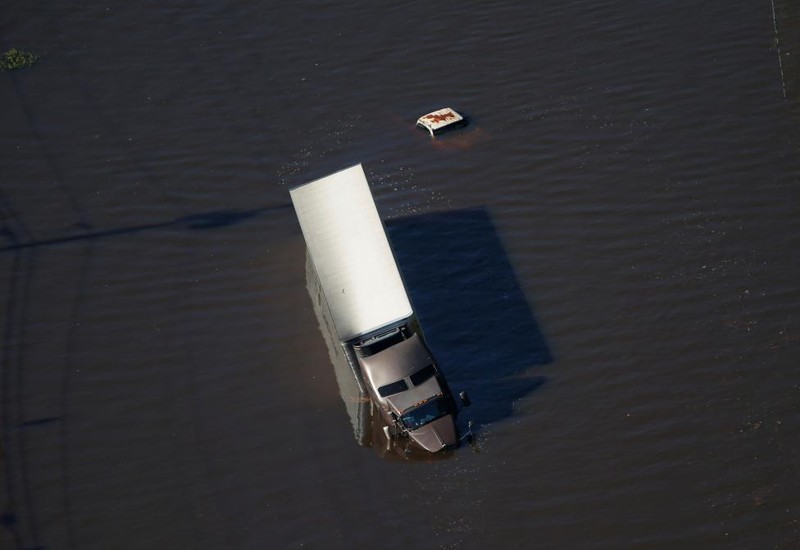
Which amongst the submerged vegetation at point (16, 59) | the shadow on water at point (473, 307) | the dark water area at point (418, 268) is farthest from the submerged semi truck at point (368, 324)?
the submerged vegetation at point (16, 59)

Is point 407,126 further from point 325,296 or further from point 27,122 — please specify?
point 27,122

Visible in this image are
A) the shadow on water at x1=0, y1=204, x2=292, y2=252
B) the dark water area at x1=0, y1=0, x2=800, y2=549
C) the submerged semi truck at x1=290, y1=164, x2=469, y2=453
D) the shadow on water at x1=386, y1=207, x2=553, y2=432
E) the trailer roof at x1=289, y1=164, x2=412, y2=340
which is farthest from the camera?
the shadow on water at x1=0, y1=204, x2=292, y2=252

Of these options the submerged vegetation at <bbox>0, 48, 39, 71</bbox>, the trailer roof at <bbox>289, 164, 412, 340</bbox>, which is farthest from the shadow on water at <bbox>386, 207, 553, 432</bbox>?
the submerged vegetation at <bbox>0, 48, 39, 71</bbox>

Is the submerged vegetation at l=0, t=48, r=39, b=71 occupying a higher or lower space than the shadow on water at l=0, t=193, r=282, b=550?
higher

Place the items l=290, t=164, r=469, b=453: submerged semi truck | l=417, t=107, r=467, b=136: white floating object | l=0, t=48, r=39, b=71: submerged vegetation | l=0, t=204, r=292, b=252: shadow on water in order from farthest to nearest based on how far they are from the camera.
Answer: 1. l=0, t=48, r=39, b=71: submerged vegetation
2. l=417, t=107, r=467, b=136: white floating object
3. l=0, t=204, r=292, b=252: shadow on water
4. l=290, t=164, r=469, b=453: submerged semi truck

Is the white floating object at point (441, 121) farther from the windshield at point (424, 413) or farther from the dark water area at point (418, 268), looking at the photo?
the windshield at point (424, 413)

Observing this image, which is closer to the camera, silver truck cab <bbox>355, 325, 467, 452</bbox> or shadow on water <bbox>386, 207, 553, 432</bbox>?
silver truck cab <bbox>355, 325, 467, 452</bbox>

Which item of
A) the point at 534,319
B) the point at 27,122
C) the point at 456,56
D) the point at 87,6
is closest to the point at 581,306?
the point at 534,319

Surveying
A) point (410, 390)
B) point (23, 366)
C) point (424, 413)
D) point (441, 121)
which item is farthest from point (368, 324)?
point (441, 121)

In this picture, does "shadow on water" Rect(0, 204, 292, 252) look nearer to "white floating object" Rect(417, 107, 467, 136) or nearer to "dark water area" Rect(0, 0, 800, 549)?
"dark water area" Rect(0, 0, 800, 549)
